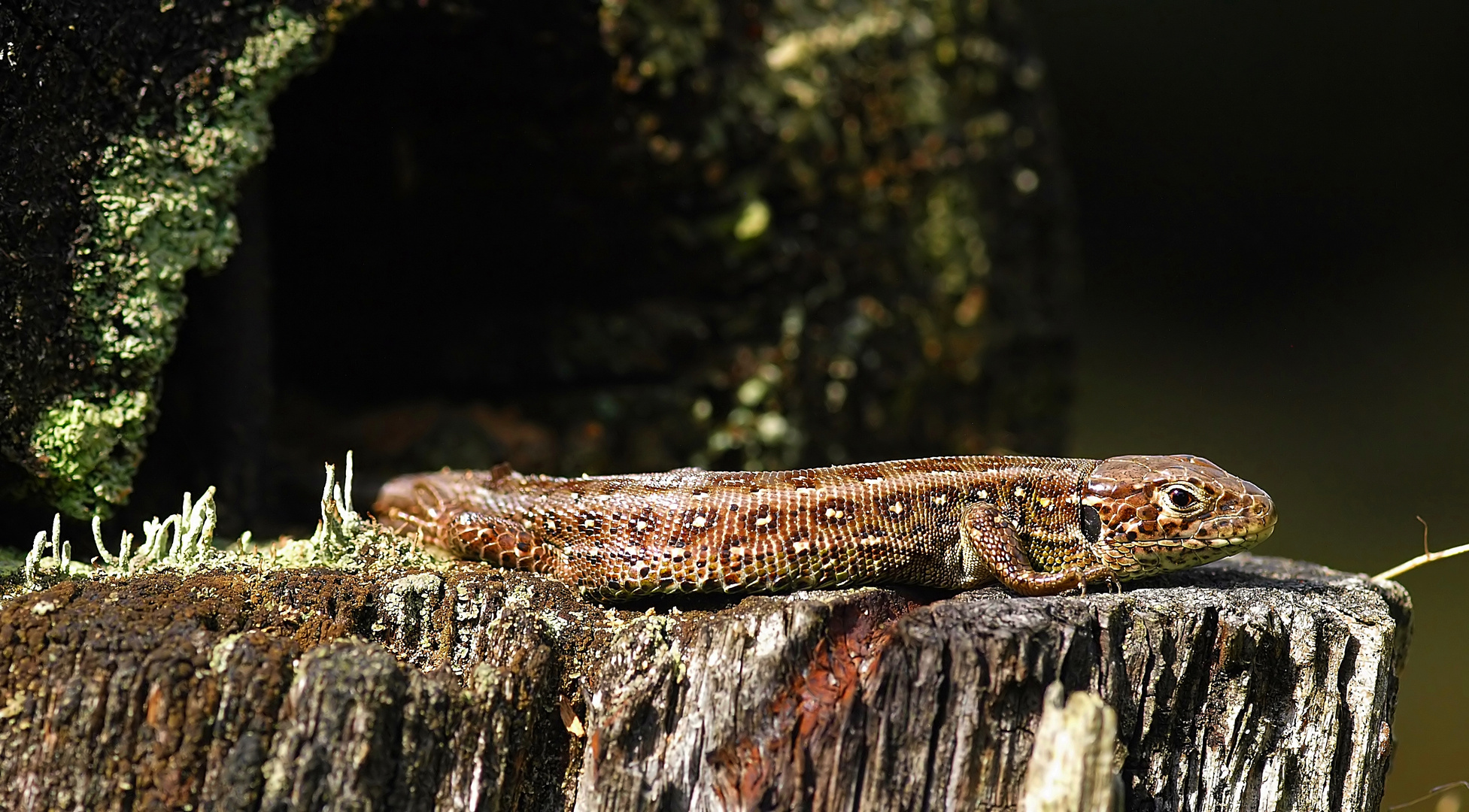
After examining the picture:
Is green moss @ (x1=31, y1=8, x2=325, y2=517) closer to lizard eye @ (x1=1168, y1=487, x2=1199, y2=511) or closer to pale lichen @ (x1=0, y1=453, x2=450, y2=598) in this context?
pale lichen @ (x1=0, y1=453, x2=450, y2=598)

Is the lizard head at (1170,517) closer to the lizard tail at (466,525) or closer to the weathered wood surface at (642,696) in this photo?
the weathered wood surface at (642,696)

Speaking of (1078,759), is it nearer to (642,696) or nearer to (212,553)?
(642,696)

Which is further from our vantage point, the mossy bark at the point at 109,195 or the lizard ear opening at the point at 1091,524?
the lizard ear opening at the point at 1091,524

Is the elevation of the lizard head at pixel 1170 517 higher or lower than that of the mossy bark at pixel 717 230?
lower

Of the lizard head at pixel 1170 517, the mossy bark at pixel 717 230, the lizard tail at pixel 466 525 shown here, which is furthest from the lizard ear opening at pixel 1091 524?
the mossy bark at pixel 717 230

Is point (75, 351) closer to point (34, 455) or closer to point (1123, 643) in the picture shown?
point (34, 455)
